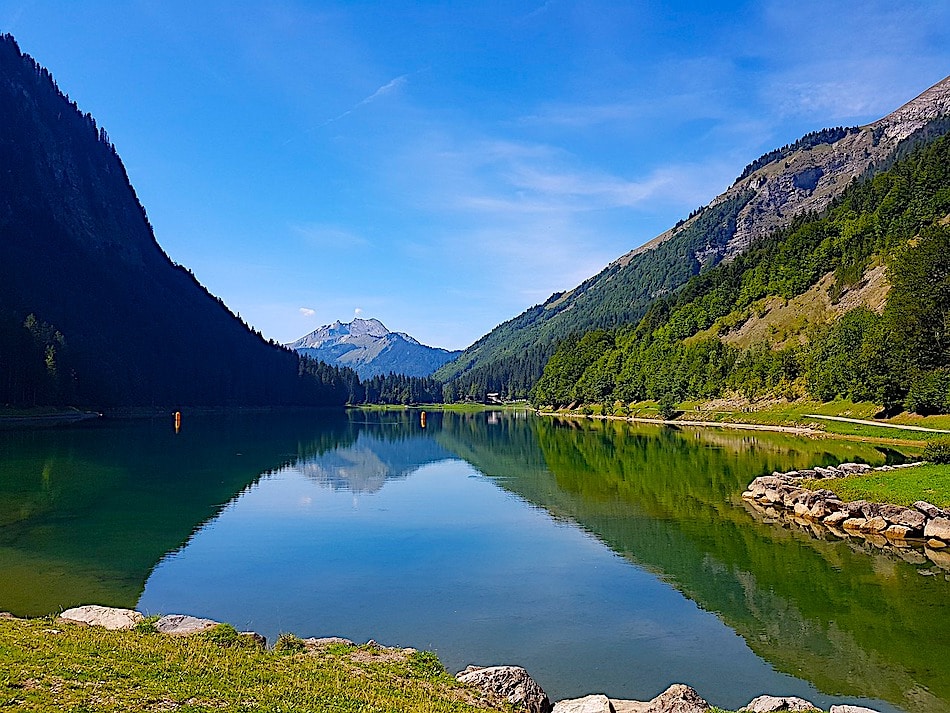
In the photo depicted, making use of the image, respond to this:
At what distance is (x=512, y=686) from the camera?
15008 mm

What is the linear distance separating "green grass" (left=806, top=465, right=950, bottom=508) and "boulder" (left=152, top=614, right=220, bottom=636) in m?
35.2

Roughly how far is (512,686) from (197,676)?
6.85m

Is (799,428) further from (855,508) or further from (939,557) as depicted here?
(939,557)

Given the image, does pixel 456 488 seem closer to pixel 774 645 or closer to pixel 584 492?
pixel 584 492

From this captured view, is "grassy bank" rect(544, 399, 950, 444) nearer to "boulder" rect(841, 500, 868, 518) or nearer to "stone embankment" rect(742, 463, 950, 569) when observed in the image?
"stone embankment" rect(742, 463, 950, 569)

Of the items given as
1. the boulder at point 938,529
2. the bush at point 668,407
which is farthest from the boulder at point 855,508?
the bush at point 668,407

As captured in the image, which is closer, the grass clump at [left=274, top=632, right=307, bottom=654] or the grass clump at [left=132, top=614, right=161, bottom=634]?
the grass clump at [left=274, top=632, right=307, bottom=654]

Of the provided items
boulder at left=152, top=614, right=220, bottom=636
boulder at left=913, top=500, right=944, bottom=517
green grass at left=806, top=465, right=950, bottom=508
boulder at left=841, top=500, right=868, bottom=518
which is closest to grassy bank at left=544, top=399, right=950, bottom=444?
green grass at left=806, top=465, right=950, bottom=508

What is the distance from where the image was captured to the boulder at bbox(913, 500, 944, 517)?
33206mm

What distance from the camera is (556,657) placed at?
1975 cm


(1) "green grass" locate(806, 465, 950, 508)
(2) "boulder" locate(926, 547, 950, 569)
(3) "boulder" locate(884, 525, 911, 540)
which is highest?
(1) "green grass" locate(806, 465, 950, 508)

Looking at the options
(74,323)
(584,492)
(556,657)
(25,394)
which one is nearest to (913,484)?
(584,492)

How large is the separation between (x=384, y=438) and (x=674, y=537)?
89.6 metres

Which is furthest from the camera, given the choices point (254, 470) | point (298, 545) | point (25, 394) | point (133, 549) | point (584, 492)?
point (25, 394)
